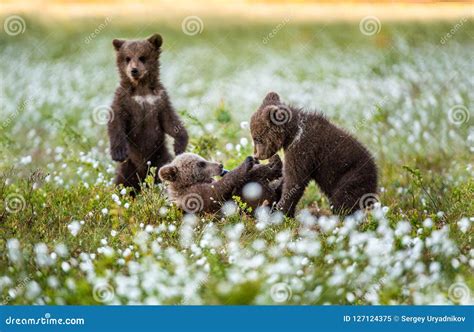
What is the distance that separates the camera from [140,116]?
990 cm

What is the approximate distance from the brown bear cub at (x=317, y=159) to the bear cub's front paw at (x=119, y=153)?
199 cm

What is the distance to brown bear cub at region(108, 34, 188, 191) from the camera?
9734 mm

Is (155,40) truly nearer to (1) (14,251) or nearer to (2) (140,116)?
(2) (140,116)

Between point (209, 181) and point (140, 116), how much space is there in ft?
4.67

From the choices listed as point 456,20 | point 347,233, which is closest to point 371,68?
point 456,20

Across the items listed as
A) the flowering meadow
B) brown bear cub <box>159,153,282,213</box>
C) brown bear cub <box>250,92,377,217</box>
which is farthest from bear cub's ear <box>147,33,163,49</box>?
brown bear cub <box>250,92,377,217</box>

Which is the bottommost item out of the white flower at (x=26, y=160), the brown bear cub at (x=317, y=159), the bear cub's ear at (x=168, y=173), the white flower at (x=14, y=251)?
the white flower at (x=26, y=160)

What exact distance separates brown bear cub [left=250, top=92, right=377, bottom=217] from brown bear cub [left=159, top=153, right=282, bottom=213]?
441 mm

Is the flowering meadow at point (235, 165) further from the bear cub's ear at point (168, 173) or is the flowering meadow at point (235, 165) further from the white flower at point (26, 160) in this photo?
the bear cub's ear at point (168, 173)

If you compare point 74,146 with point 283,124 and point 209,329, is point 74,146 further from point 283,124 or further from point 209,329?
point 209,329

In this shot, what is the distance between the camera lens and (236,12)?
13.0 m

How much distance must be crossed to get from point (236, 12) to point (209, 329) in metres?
7.66

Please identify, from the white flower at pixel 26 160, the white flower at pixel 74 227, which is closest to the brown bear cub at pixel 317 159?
the white flower at pixel 74 227

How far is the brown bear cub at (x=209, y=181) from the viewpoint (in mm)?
8688
